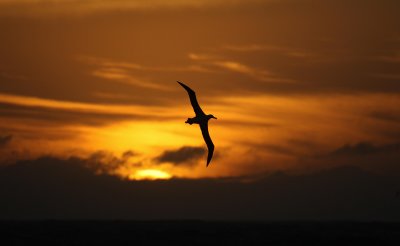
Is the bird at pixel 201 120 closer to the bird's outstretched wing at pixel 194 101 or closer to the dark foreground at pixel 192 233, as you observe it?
the bird's outstretched wing at pixel 194 101

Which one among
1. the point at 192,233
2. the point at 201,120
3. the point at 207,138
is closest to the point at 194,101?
the point at 201,120

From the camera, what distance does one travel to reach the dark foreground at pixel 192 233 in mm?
81875

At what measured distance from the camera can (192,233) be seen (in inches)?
3408

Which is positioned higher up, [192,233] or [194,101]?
[194,101]

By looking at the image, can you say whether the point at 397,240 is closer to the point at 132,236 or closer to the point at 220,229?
the point at 220,229

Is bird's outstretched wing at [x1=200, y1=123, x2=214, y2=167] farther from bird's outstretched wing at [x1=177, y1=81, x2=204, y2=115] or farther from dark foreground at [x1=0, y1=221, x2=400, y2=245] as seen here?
dark foreground at [x1=0, y1=221, x2=400, y2=245]

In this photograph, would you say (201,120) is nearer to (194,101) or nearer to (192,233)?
(194,101)

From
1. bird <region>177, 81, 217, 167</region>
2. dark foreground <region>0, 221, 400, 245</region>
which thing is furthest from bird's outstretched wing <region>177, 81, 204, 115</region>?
dark foreground <region>0, 221, 400, 245</region>

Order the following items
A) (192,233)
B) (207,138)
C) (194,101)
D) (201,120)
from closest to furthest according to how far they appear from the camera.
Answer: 1. (194,101)
2. (201,120)
3. (207,138)
4. (192,233)

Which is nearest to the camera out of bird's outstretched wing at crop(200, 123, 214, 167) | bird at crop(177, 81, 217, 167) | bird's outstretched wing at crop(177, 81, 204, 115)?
bird's outstretched wing at crop(177, 81, 204, 115)

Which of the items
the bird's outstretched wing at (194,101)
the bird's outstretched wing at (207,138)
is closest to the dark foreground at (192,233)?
the bird's outstretched wing at (207,138)

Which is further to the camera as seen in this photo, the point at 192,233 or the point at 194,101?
the point at 192,233

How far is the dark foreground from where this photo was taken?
81.9 meters

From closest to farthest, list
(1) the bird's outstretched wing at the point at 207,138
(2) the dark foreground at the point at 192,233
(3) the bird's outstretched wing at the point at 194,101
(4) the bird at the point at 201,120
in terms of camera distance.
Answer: (3) the bird's outstretched wing at the point at 194,101
(4) the bird at the point at 201,120
(1) the bird's outstretched wing at the point at 207,138
(2) the dark foreground at the point at 192,233
